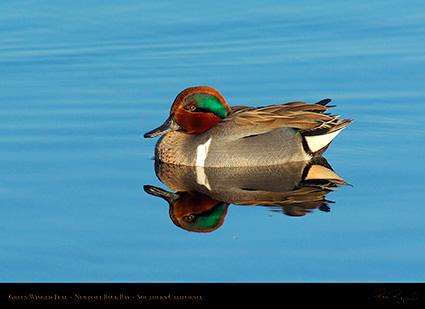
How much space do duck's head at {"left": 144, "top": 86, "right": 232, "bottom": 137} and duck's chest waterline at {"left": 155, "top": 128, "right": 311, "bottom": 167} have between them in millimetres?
166

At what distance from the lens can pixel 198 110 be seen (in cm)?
1118

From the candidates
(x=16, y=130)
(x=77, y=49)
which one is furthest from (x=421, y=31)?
(x=16, y=130)

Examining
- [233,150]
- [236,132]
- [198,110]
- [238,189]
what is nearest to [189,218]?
[238,189]

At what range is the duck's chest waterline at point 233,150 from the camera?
10875 mm

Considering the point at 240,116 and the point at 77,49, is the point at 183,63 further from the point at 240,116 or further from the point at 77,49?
the point at 240,116

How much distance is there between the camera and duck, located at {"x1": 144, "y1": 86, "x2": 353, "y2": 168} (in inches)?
429

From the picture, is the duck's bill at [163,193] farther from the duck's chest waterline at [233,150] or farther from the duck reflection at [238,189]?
the duck's chest waterline at [233,150]

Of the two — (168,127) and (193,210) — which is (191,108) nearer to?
(168,127)

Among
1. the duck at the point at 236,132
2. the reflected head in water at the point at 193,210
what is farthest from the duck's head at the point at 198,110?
the reflected head in water at the point at 193,210

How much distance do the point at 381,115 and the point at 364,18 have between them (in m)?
4.69

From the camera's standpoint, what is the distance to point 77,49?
15445 millimetres

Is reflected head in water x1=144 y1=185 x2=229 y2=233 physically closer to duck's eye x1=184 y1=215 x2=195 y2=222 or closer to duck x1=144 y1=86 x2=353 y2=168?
duck's eye x1=184 y1=215 x2=195 y2=222

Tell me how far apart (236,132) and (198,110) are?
631 millimetres

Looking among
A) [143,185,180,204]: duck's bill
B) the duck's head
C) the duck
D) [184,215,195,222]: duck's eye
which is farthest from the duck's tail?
[184,215,195,222]: duck's eye
